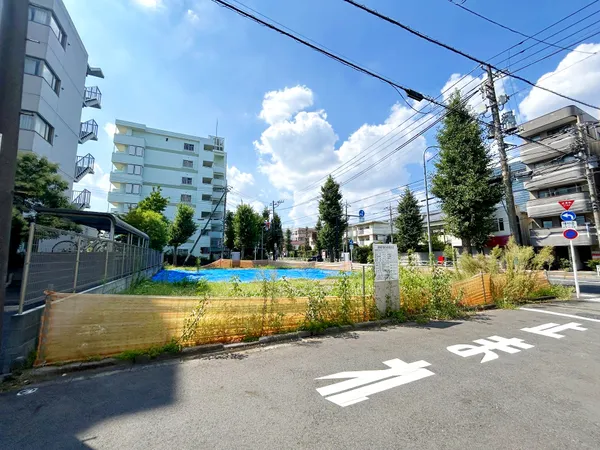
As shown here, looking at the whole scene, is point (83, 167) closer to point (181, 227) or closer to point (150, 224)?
point (150, 224)

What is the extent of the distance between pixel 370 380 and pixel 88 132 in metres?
25.5

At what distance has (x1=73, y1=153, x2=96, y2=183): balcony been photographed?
19125 millimetres

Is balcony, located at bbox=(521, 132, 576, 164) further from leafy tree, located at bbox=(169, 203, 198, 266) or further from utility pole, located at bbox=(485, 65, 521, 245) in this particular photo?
leafy tree, located at bbox=(169, 203, 198, 266)

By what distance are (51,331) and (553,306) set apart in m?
12.0

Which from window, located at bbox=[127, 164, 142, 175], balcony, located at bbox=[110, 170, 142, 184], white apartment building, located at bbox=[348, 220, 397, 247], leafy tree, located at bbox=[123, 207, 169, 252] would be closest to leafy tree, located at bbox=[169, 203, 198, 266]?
leafy tree, located at bbox=[123, 207, 169, 252]

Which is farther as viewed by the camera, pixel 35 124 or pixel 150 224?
pixel 150 224

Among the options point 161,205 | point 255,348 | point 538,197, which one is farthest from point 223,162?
point 255,348

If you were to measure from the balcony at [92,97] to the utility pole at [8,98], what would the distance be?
21722 millimetres

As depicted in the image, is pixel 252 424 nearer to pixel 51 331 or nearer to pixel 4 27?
pixel 51 331

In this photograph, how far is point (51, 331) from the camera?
3.46m

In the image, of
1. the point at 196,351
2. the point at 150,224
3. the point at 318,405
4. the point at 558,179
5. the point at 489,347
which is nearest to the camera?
the point at 318,405

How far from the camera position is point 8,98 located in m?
3.42

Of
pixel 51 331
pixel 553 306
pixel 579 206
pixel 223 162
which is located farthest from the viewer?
pixel 223 162

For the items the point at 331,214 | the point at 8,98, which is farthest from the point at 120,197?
the point at 8,98
